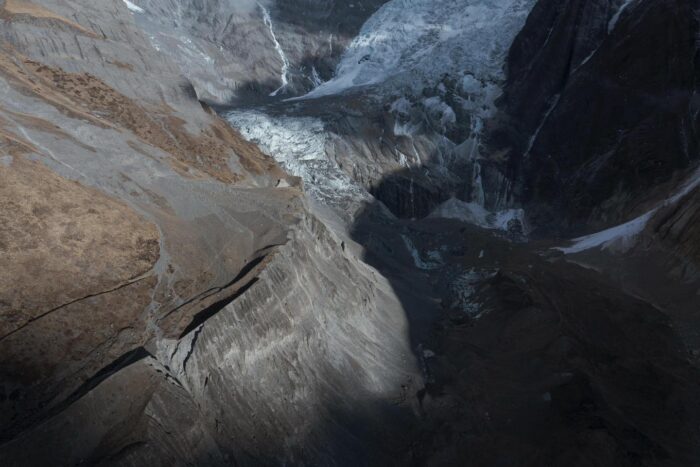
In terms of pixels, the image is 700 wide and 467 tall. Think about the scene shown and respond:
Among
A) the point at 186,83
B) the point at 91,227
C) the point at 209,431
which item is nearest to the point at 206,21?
the point at 186,83

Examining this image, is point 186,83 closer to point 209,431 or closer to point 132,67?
point 132,67

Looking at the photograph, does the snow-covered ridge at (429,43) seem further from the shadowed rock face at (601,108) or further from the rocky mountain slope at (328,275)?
the rocky mountain slope at (328,275)

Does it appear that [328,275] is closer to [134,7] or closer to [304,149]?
[304,149]

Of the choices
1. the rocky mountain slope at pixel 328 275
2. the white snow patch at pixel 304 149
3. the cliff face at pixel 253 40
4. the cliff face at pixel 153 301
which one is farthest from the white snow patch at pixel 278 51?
the cliff face at pixel 153 301

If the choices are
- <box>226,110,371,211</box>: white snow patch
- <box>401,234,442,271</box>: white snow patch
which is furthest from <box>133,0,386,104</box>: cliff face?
<box>401,234,442,271</box>: white snow patch

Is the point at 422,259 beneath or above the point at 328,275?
beneath

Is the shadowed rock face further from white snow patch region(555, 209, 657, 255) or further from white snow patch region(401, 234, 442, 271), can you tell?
white snow patch region(401, 234, 442, 271)

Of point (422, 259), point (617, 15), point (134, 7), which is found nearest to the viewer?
point (422, 259)

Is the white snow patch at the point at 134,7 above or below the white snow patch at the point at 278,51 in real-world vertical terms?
above

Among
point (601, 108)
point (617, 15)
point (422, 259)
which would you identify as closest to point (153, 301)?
point (422, 259)
